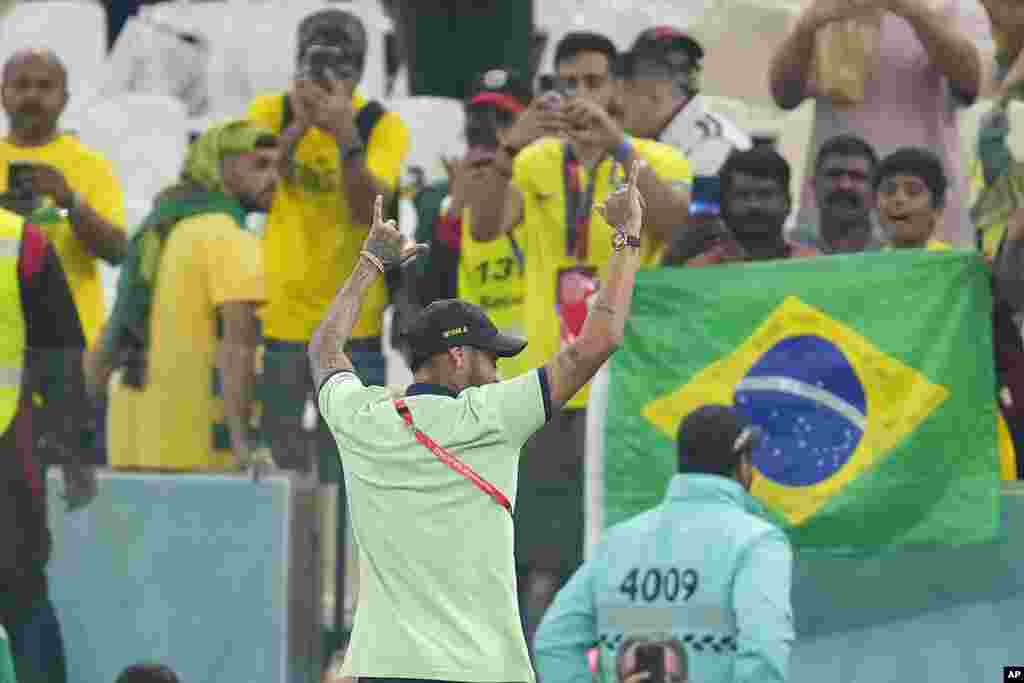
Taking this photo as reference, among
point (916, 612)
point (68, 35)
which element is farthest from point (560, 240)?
point (68, 35)

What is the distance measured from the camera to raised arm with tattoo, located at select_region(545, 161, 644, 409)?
6316 millimetres

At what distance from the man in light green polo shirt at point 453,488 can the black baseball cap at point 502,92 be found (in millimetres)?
3354

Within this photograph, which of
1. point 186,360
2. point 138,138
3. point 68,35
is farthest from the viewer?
point 68,35

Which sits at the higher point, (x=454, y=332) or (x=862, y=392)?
(x=454, y=332)

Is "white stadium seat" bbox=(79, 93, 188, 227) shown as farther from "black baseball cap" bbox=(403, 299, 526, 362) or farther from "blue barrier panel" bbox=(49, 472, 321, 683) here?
"black baseball cap" bbox=(403, 299, 526, 362)

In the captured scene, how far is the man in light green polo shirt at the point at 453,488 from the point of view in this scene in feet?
20.7

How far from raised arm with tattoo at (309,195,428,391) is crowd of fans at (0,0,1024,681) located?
5.75 ft

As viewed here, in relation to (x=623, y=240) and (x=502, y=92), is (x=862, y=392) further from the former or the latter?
(x=502, y=92)

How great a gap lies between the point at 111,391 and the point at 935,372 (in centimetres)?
342

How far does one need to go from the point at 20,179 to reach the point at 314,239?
1.29m

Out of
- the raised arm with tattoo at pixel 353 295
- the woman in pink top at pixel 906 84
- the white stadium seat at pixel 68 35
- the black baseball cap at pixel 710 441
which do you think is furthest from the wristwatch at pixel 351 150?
the white stadium seat at pixel 68 35

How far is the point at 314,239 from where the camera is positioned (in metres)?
10.2

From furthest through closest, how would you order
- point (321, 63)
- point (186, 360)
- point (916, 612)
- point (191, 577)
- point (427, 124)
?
point (427, 124), point (321, 63), point (186, 360), point (191, 577), point (916, 612)

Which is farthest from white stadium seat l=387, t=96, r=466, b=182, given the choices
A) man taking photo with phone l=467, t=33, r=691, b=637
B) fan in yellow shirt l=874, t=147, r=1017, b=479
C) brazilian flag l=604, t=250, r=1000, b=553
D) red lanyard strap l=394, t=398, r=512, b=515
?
red lanyard strap l=394, t=398, r=512, b=515
